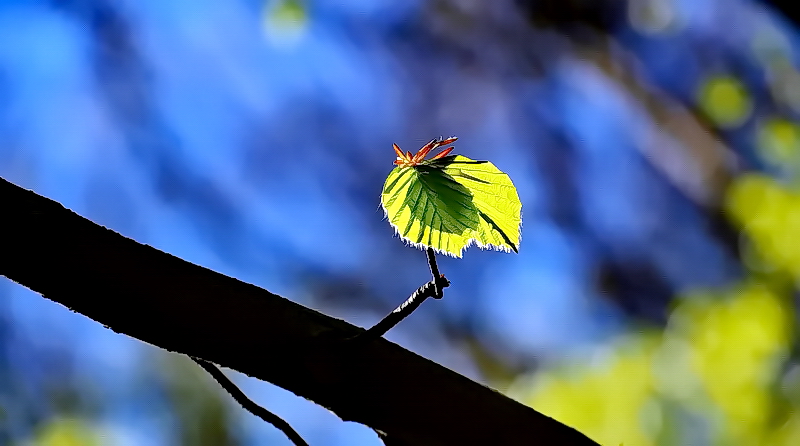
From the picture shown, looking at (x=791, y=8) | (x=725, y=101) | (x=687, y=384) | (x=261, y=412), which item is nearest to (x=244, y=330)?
(x=261, y=412)

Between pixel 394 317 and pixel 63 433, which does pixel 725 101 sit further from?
pixel 63 433

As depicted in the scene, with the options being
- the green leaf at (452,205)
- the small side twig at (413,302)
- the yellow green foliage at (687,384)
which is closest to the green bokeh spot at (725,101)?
the yellow green foliage at (687,384)

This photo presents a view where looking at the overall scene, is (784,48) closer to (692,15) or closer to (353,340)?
(692,15)

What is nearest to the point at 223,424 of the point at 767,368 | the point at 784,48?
the point at 767,368

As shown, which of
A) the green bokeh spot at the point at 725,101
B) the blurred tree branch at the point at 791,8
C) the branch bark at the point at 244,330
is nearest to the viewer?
the branch bark at the point at 244,330

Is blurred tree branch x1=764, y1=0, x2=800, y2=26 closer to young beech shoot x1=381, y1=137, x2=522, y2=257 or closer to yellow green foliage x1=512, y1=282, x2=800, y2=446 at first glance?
yellow green foliage x1=512, y1=282, x2=800, y2=446

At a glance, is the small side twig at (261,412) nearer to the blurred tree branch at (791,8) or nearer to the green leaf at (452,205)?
the green leaf at (452,205)

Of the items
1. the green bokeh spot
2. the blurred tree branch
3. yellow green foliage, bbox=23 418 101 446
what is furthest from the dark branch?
the green bokeh spot
